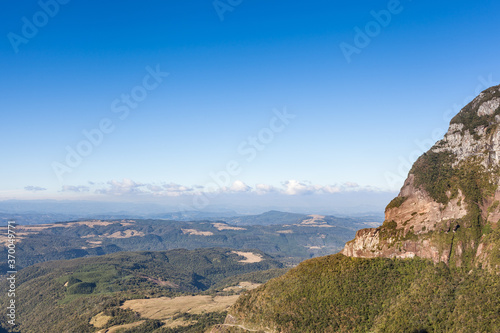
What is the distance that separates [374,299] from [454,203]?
49.4 meters

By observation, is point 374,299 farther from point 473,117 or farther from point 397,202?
point 473,117

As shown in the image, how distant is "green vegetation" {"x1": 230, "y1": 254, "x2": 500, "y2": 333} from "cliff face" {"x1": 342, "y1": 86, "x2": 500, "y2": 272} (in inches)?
243

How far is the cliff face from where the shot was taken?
420ft

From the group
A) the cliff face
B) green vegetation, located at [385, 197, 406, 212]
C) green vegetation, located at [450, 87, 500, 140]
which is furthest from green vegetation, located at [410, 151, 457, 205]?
green vegetation, located at [450, 87, 500, 140]

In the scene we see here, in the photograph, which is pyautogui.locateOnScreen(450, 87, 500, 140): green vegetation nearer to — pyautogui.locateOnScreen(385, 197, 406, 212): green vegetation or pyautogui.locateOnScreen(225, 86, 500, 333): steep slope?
pyautogui.locateOnScreen(225, 86, 500, 333): steep slope

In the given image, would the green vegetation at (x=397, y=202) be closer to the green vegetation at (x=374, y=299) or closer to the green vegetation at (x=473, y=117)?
the green vegetation at (x=374, y=299)

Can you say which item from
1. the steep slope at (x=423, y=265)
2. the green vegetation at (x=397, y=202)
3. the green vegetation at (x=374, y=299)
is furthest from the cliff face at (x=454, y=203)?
the green vegetation at (x=374, y=299)

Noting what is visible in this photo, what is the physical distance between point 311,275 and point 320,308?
18354 mm

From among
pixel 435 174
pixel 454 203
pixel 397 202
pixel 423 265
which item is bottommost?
pixel 423 265

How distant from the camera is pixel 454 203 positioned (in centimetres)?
13875

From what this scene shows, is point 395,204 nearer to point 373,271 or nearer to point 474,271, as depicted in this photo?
point 373,271

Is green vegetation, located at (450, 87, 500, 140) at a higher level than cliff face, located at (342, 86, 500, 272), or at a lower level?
higher

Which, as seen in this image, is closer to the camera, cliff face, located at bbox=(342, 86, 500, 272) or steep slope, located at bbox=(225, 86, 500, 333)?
steep slope, located at bbox=(225, 86, 500, 333)

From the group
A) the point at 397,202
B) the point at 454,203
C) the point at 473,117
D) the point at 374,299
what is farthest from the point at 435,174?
the point at 374,299
